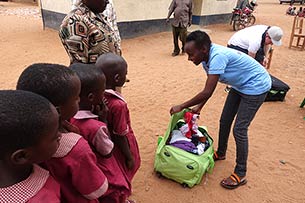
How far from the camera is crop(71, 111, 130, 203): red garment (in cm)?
142

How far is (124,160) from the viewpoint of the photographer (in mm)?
1831

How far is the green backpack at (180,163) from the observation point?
8.52ft

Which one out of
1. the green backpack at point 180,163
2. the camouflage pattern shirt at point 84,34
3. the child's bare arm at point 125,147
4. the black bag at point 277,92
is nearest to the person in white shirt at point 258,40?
the black bag at point 277,92

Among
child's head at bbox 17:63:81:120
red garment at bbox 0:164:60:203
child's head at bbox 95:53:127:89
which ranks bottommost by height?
red garment at bbox 0:164:60:203

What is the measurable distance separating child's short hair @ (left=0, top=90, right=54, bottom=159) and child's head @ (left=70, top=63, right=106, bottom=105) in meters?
0.51

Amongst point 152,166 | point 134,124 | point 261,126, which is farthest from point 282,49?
point 152,166

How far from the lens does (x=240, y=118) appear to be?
2.55 m

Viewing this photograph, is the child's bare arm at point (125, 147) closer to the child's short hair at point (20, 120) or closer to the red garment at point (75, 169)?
the red garment at point (75, 169)

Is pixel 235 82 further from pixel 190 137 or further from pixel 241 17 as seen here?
pixel 241 17

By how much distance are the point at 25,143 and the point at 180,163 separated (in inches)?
75.9

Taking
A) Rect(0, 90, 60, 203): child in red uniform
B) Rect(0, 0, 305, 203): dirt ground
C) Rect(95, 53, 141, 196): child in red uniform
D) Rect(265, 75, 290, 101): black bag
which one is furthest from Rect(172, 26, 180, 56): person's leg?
Rect(0, 90, 60, 203): child in red uniform

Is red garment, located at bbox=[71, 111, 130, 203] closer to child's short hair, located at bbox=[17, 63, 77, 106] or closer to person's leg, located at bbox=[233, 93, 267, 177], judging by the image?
child's short hair, located at bbox=[17, 63, 77, 106]

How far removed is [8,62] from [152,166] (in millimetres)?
5235

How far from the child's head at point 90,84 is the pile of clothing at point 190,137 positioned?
1421 mm
